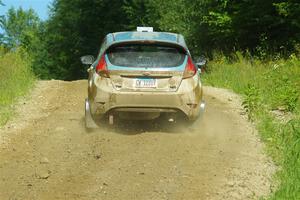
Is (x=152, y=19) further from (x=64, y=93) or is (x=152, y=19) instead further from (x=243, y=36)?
(x=64, y=93)

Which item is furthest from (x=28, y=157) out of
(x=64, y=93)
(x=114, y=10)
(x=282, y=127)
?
(x=114, y=10)

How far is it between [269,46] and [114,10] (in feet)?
95.5

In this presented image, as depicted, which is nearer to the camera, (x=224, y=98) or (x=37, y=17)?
(x=224, y=98)

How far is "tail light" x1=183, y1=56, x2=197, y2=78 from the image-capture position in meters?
10.6

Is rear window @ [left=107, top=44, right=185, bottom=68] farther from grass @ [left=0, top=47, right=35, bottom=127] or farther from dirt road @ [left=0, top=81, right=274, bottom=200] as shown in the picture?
grass @ [left=0, top=47, right=35, bottom=127]

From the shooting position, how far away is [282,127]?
11.2m

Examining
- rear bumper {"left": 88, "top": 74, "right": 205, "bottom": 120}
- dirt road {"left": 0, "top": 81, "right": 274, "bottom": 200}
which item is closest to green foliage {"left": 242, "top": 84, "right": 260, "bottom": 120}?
dirt road {"left": 0, "top": 81, "right": 274, "bottom": 200}

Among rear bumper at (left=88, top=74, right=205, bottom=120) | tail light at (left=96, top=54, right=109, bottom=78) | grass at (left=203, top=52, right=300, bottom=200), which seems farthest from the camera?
tail light at (left=96, top=54, right=109, bottom=78)

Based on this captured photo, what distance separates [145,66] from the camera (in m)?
10.5

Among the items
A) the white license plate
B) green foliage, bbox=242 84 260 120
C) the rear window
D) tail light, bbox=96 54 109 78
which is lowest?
green foliage, bbox=242 84 260 120

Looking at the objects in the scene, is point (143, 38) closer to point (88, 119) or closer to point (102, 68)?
point (102, 68)

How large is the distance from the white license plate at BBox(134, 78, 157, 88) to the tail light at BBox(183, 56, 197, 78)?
21.6 inches

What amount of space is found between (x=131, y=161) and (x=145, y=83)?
1923 millimetres

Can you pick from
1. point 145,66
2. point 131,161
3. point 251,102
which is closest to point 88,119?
point 145,66
